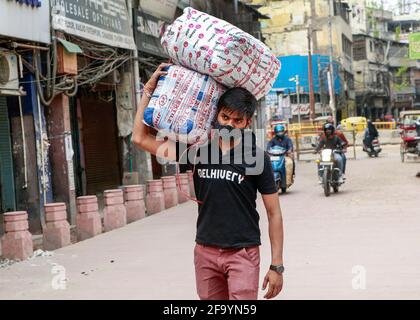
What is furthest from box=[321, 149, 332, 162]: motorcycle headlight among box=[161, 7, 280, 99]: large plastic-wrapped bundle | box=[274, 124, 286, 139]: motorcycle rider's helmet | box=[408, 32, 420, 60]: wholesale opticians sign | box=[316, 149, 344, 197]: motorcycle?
box=[408, 32, 420, 60]: wholesale opticians sign

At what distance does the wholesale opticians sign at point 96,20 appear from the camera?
13491 millimetres

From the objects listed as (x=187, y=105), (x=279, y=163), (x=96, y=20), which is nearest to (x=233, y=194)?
(x=187, y=105)

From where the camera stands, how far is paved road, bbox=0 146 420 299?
23.0 feet

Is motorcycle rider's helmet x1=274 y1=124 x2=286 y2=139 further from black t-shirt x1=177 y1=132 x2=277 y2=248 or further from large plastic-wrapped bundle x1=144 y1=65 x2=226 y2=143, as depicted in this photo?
black t-shirt x1=177 y1=132 x2=277 y2=248

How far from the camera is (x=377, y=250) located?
8.80m

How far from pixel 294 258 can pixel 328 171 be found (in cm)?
776

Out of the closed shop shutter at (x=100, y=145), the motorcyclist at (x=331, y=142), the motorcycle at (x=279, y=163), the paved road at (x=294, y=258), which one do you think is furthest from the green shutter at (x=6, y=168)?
the motorcyclist at (x=331, y=142)

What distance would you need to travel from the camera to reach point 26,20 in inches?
480

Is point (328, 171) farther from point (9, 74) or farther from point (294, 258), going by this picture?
point (294, 258)

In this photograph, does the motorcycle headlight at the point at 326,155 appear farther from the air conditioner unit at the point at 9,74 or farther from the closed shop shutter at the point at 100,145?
the air conditioner unit at the point at 9,74

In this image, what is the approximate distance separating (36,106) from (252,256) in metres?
9.82

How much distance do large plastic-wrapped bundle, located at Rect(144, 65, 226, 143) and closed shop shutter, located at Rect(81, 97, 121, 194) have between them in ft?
51.9

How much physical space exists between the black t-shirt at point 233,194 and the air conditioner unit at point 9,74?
8.65 meters
